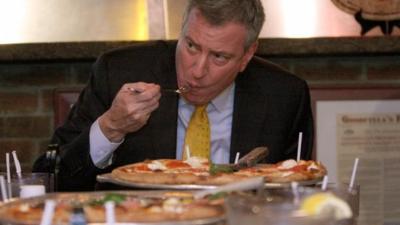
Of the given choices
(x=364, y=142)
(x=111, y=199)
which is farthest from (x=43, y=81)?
(x=111, y=199)

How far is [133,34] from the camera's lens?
320 cm

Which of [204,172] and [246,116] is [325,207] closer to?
[204,172]

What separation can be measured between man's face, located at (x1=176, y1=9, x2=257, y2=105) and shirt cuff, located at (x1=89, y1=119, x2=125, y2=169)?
25 cm

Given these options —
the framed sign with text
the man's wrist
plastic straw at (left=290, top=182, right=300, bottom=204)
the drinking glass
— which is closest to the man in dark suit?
the man's wrist

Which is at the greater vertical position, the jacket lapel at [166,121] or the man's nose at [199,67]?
the man's nose at [199,67]

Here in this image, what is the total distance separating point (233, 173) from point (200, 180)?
15 cm

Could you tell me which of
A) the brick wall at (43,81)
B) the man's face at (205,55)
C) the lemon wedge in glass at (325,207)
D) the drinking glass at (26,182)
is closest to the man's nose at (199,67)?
the man's face at (205,55)

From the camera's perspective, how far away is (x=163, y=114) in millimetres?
2088

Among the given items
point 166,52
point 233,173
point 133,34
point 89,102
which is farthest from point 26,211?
point 133,34

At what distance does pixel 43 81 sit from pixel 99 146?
1368 millimetres

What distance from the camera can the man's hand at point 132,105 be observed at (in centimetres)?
176

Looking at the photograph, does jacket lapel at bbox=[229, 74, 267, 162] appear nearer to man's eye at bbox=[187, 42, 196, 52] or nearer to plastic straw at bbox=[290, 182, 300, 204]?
man's eye at bbox=[187, 42, 196, 52]

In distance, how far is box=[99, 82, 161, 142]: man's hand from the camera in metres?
1.76

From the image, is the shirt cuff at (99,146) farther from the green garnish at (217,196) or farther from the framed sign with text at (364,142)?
the framed sign with text at (364,142)
